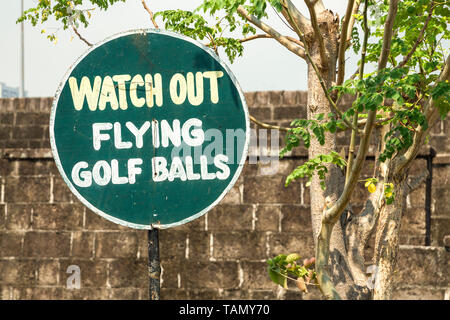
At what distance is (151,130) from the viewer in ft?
12.7

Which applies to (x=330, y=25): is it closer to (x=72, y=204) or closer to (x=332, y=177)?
(x=332, y=177)

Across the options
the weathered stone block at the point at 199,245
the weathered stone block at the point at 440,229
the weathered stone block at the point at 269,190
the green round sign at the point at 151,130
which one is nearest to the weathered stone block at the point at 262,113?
the weathered stone block at the point at 269,190

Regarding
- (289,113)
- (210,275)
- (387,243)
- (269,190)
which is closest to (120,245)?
(210,275)

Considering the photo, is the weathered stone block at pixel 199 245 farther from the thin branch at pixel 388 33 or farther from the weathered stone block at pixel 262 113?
the thin branch at pixel 388 33

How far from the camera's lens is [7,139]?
8.21 meters

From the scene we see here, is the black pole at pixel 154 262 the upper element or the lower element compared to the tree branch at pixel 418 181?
lower

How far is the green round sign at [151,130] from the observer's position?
3814mm

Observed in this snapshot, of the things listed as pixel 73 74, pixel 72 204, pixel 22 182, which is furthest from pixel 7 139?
pixel 73 74

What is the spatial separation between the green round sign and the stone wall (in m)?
3.81

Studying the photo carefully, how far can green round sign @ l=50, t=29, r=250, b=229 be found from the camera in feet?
12.5

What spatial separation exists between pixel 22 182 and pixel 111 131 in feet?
15.2

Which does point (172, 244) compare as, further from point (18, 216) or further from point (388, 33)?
point (388, 33)

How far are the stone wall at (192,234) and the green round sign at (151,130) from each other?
3810mm
